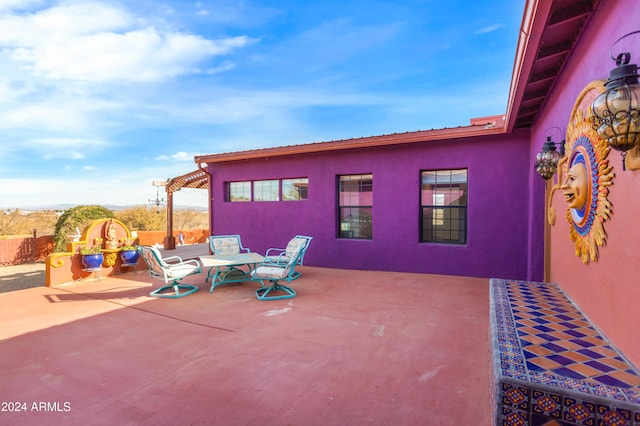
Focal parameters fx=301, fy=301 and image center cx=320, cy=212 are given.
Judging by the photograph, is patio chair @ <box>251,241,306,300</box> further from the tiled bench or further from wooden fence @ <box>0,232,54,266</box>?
wooden fence @ <box>0,232,54,266</box>

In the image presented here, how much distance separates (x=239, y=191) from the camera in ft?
31.2

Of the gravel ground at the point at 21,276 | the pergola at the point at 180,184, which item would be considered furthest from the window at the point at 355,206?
the gravel ground at the point at 21,276

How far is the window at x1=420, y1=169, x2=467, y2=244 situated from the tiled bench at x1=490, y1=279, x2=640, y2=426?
4.67 m

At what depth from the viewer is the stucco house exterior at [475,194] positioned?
6.63 feet

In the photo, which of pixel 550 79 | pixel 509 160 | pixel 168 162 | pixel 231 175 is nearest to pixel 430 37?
pixel 509 160

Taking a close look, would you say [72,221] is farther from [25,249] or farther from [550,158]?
[550,158]

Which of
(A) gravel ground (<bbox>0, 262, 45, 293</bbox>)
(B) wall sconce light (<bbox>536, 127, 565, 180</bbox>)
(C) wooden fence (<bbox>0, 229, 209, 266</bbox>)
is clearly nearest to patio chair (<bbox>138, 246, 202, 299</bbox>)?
(A) gravel ground (<bbox>0, 262, 45, 293</bbox>)

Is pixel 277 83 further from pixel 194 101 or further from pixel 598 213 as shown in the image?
pixel 598 213

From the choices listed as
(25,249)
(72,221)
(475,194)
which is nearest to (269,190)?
(475,194)

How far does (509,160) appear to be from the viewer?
6227 mm

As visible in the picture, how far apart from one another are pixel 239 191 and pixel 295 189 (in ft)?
6.73

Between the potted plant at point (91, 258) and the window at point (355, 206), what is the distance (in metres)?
5.61

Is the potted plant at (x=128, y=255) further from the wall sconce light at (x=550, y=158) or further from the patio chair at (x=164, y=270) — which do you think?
the wall sconce light at (x=550, y=158)

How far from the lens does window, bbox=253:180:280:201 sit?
8.86 metres
